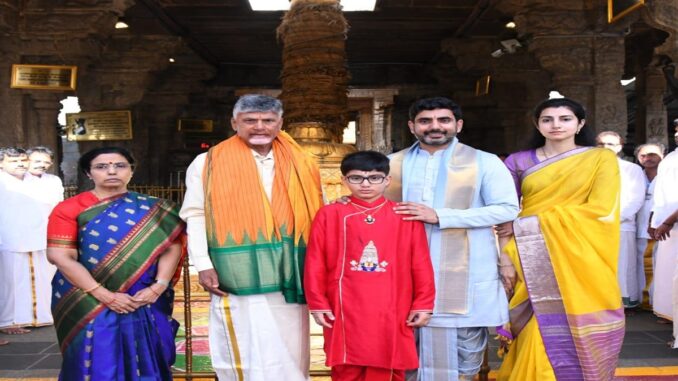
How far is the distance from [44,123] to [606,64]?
7.64 m

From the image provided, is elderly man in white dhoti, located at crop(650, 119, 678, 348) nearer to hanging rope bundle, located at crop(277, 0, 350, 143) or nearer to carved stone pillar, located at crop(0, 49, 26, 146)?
hanging rope bundle, located at crop(277, 0, 350, 143)

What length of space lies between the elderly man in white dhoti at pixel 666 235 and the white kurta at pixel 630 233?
1.38 ft

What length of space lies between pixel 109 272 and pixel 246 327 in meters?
0.62

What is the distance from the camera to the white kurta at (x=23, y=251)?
4.97 metres

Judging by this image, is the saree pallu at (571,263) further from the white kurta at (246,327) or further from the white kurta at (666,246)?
the white kurta at (666,246)

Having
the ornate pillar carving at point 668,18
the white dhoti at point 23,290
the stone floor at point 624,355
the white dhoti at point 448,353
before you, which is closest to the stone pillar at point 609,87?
the ornate pillar carving at point 668,18

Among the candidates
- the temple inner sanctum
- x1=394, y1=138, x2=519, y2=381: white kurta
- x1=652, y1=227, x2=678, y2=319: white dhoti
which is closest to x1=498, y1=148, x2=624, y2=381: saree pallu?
x1=394, y1=138, x2=519, y2=381: white kurta

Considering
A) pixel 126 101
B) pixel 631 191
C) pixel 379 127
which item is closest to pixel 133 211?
pixel 631 191

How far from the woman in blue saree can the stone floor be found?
1.19m

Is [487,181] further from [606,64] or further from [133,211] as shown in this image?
[606,64]

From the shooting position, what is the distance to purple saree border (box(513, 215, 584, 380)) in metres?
2.63

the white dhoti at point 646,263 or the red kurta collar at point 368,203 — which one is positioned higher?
the red kurta collar at point 368,203

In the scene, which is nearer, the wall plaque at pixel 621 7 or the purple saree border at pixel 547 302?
the purple saree border at pixel 547 302

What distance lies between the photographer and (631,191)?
16.7 ft
